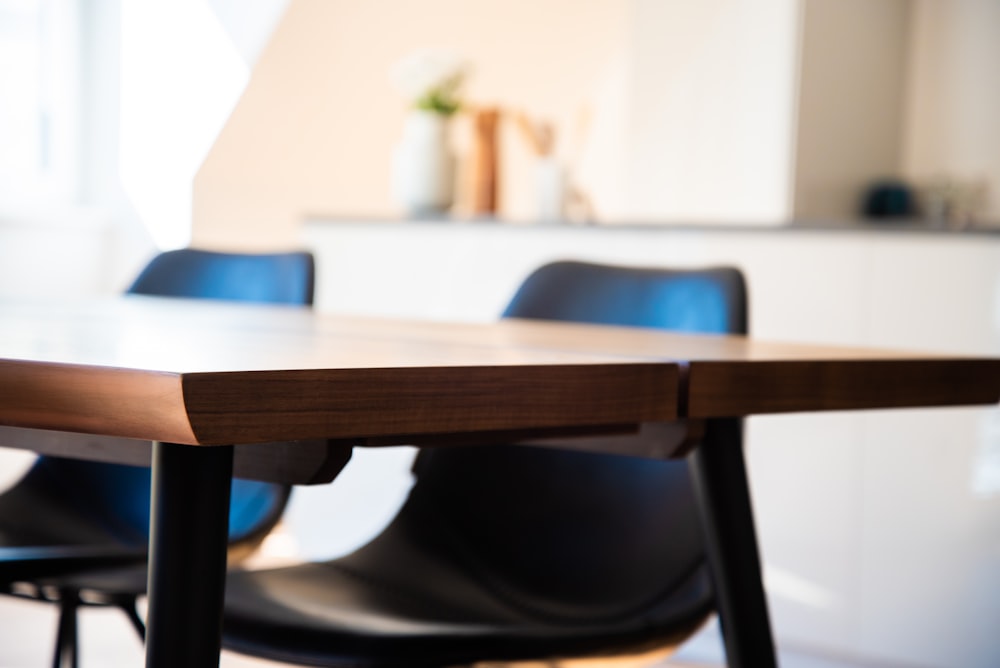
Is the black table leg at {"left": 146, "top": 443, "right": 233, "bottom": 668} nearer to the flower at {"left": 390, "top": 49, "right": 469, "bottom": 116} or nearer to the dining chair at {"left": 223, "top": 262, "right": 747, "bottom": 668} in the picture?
the dining chair at {"left": 223, "top": 262, "right": 747, "bottom": 668}

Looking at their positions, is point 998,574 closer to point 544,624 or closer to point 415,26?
point 544,624

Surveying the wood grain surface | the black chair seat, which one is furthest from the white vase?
the wood grain surface

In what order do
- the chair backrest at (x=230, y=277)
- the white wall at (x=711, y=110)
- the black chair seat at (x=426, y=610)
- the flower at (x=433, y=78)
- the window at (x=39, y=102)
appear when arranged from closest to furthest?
1. the black chair seat at (x=426, y=610)
2. the chair backrest at (x=230, y=277)
3. the flower at (x=433, y=78)
4. the window at (x=39, y=102)
5. the white wall at (x=711, y=110)

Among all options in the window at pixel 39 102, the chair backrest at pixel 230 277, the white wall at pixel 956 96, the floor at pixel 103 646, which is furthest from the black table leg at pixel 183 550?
the white wall at pixel 956 96

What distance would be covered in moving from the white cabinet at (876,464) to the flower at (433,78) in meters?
0.65

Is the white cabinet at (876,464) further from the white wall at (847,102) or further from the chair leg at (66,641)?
the white wall at (847,102)

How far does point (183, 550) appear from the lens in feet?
2.53

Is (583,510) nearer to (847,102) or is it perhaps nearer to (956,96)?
(847,102)

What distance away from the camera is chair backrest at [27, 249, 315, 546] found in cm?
167

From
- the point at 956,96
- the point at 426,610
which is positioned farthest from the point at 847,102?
the point at 426,610

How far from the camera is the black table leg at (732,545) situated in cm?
117

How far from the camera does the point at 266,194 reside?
4.29 m

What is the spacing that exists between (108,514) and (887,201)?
3663 mm

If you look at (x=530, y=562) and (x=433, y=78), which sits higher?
(x=433, y=78)
